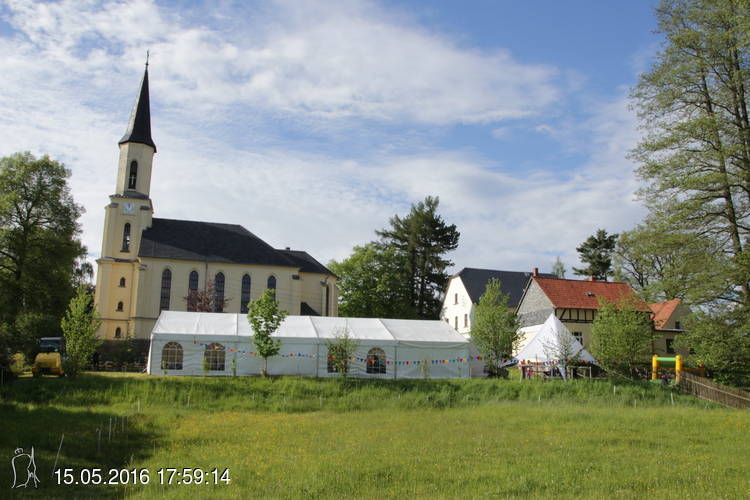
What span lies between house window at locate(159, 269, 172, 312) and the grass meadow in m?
22.3

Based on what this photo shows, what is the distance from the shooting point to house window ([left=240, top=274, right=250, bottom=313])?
45625mm

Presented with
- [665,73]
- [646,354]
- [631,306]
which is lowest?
[646,354]

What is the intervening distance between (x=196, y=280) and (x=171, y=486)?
37.1 m

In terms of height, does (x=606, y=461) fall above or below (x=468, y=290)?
below

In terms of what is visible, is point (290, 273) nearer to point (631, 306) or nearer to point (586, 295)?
point (586, 295)

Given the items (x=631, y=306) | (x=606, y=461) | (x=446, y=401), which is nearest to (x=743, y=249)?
(x=631, y=306)

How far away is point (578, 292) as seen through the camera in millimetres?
39594

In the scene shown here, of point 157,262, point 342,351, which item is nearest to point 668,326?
point 342,351

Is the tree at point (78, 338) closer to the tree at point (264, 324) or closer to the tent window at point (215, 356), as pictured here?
the tent window at point (215, 356)

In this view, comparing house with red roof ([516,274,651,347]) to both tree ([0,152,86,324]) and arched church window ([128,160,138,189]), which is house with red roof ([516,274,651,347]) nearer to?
tree ([0,152,86,324])

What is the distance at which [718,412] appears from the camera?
18578 millimetres

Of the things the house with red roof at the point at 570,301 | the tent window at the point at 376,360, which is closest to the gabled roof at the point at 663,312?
the house with red roof at the point at 570,301

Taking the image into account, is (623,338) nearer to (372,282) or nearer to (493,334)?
(493,334)

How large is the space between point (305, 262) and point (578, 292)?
24.1m
